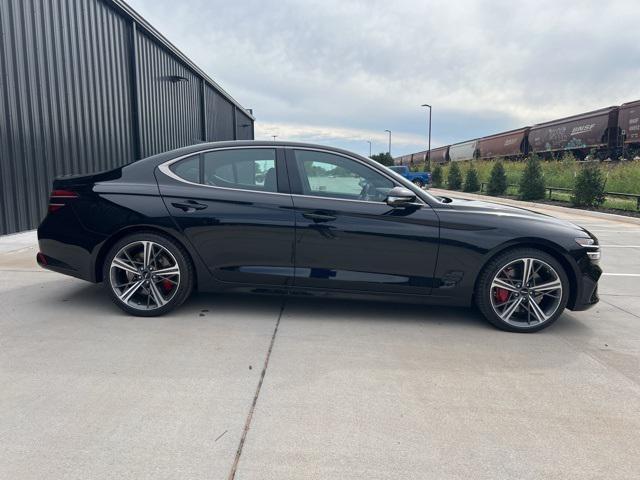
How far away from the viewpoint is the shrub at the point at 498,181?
2439 cm

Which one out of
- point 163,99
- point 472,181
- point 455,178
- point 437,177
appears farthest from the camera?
point 437,177

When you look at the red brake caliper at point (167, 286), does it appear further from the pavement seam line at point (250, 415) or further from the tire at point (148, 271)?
the pavement seam line at point (250, 415)

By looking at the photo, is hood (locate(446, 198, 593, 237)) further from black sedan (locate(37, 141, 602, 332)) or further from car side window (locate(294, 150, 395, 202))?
car side window (locate(294, 150, 395, 202))

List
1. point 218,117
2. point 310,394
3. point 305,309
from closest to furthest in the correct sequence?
point 310,394 < point 305,309 < point 218,117

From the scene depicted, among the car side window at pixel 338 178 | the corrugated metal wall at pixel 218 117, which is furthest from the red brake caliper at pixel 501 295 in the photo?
the corrugated metal wall at pixel 218 117

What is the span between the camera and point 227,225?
3.99 meters

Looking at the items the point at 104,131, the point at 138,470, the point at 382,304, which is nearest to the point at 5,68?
the point at 104,131

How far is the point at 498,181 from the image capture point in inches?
963

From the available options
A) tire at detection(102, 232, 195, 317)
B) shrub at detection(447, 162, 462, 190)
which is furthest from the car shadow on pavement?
shrub at detection(447, 162, 462, 190)

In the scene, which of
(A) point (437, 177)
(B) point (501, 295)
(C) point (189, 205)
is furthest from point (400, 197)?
(A) point (437, 177)

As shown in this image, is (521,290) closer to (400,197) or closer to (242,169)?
(400,197)

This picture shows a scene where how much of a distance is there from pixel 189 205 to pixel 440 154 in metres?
52.9

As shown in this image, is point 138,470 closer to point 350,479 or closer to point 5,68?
point 350,479

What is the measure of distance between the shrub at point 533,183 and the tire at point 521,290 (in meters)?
18.2
